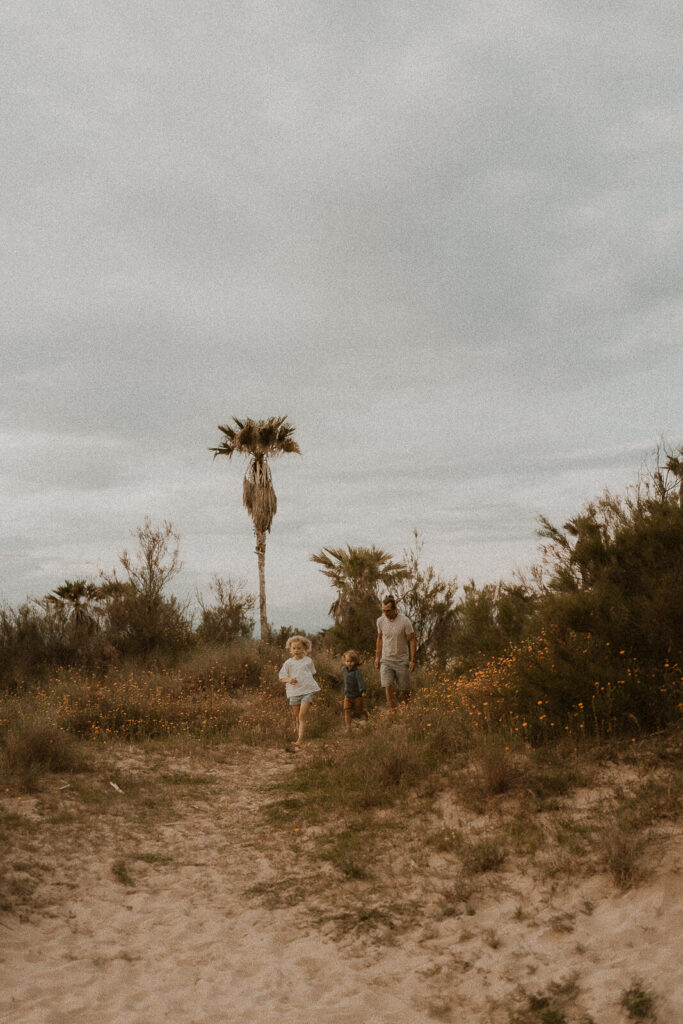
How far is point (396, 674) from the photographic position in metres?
11.0

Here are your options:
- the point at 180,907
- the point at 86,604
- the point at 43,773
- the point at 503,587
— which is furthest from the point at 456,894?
the point at 86,604

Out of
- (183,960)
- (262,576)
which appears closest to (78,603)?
(262,576)

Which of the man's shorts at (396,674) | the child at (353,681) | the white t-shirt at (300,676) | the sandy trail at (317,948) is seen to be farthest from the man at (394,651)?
the sandy trail at (317,948)

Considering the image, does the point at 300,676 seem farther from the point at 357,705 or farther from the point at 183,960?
the point at 183,960

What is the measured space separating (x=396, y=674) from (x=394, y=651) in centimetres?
42

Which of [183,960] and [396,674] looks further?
[396,674]

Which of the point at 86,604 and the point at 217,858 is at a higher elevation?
the point at 86,604

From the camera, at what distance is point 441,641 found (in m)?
15.6

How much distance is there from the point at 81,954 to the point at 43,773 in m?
4.01

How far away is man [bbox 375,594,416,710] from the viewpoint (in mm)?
10812

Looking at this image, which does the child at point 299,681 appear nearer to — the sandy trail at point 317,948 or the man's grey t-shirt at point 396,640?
the man's grey t-shirt at point 396,640

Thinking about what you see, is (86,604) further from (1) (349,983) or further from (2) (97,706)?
(1) (349,983)

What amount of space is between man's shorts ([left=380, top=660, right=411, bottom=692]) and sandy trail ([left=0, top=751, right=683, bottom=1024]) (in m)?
4.75

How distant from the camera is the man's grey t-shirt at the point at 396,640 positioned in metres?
10.8
